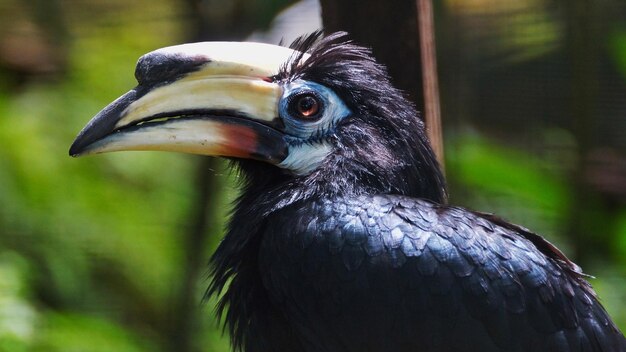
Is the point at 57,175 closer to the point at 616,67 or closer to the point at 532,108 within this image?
the point at 532,108

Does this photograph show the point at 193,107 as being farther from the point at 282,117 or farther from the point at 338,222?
the point at 338,222

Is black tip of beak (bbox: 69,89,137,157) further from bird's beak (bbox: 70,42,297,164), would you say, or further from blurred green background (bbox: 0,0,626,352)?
blurred green background (bbox: 0,0,626,352)

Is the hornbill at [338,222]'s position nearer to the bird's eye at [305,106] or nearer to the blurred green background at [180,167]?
the bird's eye at [305,106]

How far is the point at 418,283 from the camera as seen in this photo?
1.98 m

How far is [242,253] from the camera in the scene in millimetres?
2188

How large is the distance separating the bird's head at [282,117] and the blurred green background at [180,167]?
185 cm

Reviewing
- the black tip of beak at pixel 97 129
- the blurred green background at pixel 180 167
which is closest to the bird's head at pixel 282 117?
the black tip of beak at pixel 97 129

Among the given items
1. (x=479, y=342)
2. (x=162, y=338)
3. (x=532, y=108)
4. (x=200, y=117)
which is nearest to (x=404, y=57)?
(x=200, y=117)

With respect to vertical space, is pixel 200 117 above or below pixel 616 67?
above

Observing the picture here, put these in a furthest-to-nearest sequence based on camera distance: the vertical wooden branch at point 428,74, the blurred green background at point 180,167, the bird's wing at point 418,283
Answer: the blurred green background at point 180,167, the vertical wooden branch at point 428,74, the bird's wing at point 418,283

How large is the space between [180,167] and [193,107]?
2388 millimetres

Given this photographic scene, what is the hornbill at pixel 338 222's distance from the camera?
1986 millimetres

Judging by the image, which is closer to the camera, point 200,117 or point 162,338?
point 200,117

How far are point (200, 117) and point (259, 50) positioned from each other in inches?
8.4
